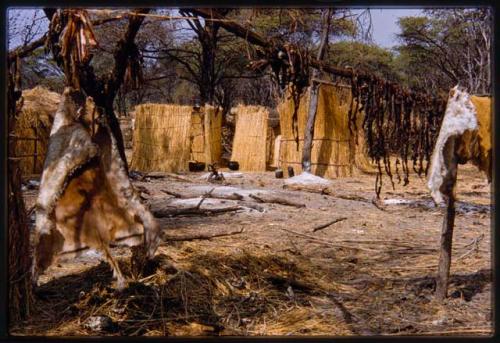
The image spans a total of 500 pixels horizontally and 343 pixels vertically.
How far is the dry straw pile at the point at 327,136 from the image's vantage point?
12.4m

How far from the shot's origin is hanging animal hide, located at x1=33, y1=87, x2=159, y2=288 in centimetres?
251

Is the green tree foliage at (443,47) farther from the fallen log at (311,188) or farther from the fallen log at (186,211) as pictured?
the fallen log at (186,211)

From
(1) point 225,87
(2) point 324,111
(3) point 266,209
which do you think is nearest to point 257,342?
(3) point 266,209

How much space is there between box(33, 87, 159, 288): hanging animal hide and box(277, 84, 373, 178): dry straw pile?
385 inches

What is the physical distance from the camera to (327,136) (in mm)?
12539

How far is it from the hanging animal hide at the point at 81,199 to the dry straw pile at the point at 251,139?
11.6m

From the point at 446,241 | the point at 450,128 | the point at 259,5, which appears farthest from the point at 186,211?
the point at 259,5

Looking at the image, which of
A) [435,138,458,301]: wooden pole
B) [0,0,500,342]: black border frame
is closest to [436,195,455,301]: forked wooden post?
[435,138,458,301]: wooden pole

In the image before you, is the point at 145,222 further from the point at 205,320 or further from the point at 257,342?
the point at 257,342

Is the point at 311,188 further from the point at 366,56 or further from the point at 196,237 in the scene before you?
the point at 366,56

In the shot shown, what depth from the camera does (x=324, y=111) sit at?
40.8 feet

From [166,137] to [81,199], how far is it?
1188cm

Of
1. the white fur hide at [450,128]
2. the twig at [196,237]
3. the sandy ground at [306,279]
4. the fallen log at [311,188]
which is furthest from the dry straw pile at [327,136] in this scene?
the white fur hide at [450,128]

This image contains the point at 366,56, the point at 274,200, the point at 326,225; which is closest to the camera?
the point at 326,225
